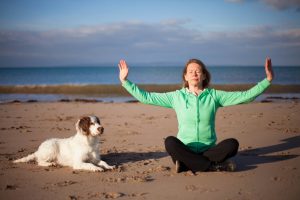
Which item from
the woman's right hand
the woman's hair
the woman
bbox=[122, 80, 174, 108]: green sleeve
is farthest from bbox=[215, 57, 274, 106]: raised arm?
the woman's right hand

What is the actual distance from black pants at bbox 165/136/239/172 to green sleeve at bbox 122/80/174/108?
2.11ft

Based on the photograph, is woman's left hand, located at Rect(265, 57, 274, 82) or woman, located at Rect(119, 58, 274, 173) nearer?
woman's left hand, located at Rect(265, 57, 274, 82)

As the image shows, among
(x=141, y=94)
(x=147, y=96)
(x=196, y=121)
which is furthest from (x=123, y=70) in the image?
(x=196, y=121)

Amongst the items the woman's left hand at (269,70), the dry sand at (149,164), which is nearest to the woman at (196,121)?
the dry sand at (149,164)

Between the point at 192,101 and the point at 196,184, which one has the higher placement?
the point at 192,101

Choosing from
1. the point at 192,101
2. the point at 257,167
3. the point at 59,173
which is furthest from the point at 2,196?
the point at 257,167

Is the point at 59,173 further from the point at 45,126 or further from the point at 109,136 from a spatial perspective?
the point at 45,126

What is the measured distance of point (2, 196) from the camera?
5.01m

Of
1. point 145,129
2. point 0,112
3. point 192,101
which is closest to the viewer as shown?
point 192,101

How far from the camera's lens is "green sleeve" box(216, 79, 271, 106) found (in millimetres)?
5762

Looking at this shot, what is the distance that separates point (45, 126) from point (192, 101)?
21.0ft

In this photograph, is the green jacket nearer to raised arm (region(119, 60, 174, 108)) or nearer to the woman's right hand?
raised arm (region(119, 60, 174, 108))

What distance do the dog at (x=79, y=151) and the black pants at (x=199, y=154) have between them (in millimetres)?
1184

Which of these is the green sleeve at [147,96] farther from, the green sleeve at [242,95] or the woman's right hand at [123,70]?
the green sleeve at [242,95]
